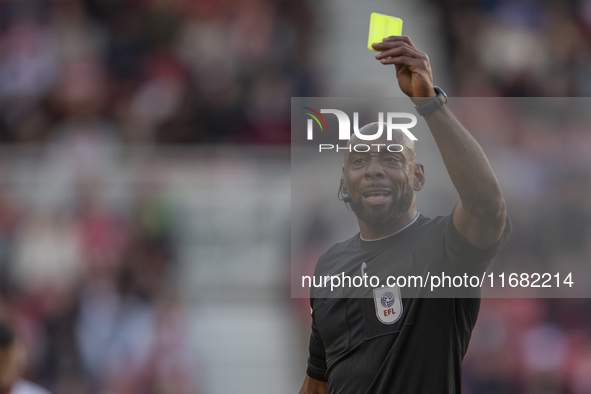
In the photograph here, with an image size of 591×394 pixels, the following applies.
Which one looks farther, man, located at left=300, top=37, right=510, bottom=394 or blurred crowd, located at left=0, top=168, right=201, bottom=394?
blurred crowd, located at left=0, top=168, right=201, bottom=394

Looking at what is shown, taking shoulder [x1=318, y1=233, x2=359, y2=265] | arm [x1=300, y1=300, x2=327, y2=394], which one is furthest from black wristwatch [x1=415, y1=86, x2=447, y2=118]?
arm [x1=300, y1=300, x2=327, y2=394]

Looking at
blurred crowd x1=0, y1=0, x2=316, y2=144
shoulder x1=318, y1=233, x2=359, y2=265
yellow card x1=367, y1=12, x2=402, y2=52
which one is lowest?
shoulder x1=318, y1=233, x2=359, y2=265

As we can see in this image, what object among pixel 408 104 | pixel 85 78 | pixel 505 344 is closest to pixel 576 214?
pixel 505 344

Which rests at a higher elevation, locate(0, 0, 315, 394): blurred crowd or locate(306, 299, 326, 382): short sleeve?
locate(0, 0, 315, 394): blurred crowd

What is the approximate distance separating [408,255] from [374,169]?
29cm

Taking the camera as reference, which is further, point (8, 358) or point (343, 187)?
point (8, 358)

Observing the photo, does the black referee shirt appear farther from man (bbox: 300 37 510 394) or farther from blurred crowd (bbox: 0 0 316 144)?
blurred crowd (bbox: 0 0 316 144)

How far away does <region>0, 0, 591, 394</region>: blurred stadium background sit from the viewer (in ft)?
24.6

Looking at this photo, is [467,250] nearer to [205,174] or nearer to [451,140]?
[451,140]

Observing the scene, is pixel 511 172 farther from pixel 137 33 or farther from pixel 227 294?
pixel 137 33

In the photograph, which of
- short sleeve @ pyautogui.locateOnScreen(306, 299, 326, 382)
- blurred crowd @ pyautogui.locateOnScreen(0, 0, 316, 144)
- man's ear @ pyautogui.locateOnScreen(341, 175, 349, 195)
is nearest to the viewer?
man's ear @ pyautogui.locateOnScreen(341, 175, 349, 195)

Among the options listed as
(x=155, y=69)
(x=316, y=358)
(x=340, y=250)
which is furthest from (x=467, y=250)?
(x=155, y=69)

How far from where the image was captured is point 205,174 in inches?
355

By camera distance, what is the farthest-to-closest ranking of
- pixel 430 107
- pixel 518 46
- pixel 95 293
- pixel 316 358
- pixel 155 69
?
pixel 518 46 → pixel 155 69 → pixel 95 293 → pixel 316 358 → pixel 430 107
